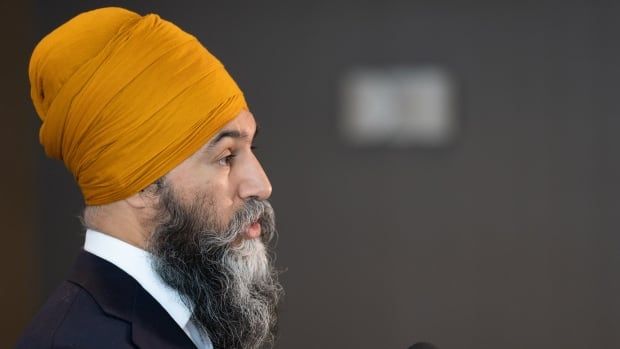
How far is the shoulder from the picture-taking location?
3.55ft

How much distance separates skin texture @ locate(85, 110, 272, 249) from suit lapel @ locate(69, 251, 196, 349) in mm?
63

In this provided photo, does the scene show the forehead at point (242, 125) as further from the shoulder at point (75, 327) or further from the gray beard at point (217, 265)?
the shoulder at point (75, 327)

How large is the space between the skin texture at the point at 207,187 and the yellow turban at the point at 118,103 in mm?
19

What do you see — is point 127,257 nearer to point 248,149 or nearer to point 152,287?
point 152,287

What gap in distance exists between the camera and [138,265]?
1.22 m

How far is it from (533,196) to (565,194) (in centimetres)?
13

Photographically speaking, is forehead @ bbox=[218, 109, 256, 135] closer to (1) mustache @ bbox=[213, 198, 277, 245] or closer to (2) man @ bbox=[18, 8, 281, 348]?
(2) man @ bbox=[18, 8, 281, 348]

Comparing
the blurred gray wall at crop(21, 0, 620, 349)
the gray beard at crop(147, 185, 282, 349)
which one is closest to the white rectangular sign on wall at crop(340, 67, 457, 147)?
the blurred gray wall at crop(21, 0, 620, 349)

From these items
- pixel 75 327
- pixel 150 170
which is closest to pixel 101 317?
pixel 75 327

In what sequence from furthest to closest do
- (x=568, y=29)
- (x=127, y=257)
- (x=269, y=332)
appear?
(x=568, y=29) < (x=269, y=332) < (x=127, y=257)

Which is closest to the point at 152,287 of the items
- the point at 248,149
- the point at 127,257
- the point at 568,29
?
the point at 127,257

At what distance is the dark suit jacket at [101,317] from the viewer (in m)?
1.09

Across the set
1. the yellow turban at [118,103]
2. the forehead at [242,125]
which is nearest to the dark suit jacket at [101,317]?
the yellow turban at [118,103]

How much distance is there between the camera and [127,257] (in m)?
1.21
